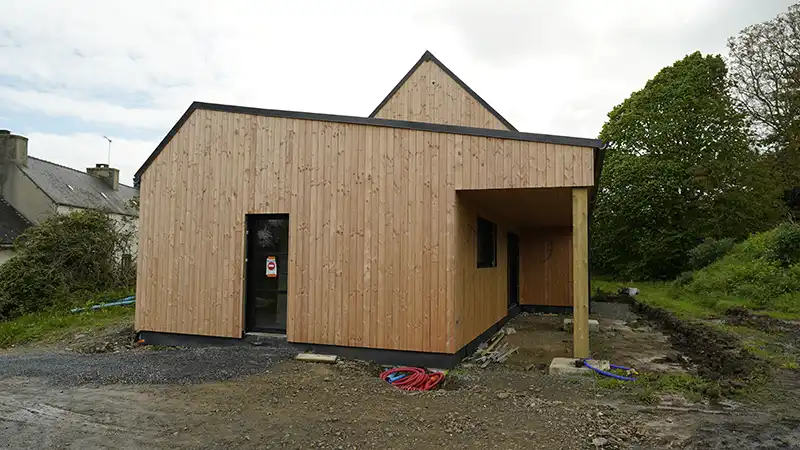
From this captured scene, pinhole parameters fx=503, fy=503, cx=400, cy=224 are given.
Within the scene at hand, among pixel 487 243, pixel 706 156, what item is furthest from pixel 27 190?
pixel 706 156

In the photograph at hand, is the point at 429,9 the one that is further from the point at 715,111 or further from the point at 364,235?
the point at 715,111

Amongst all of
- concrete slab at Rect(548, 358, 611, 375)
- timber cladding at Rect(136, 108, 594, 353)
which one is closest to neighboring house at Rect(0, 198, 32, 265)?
timber cladding at Rect(136, 108, 594, 353)

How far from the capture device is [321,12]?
9.73 meters

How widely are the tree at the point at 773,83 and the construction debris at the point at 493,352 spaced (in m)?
17.2

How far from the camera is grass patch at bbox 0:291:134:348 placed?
32.5 feet

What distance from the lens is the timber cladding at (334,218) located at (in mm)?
6547

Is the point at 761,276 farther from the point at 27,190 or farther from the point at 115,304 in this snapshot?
the point at 27,190

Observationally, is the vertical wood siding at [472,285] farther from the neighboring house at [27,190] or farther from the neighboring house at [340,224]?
the neighboring house at [27,190]

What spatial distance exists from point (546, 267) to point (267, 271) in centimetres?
850

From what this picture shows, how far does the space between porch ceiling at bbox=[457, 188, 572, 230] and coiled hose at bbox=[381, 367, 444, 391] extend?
2326 mm

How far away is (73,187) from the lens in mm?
21281

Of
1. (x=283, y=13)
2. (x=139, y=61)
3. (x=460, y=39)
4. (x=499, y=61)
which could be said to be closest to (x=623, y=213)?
(x=499, y=61)

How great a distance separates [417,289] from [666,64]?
2324cm

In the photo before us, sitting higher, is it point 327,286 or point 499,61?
point 499,61
